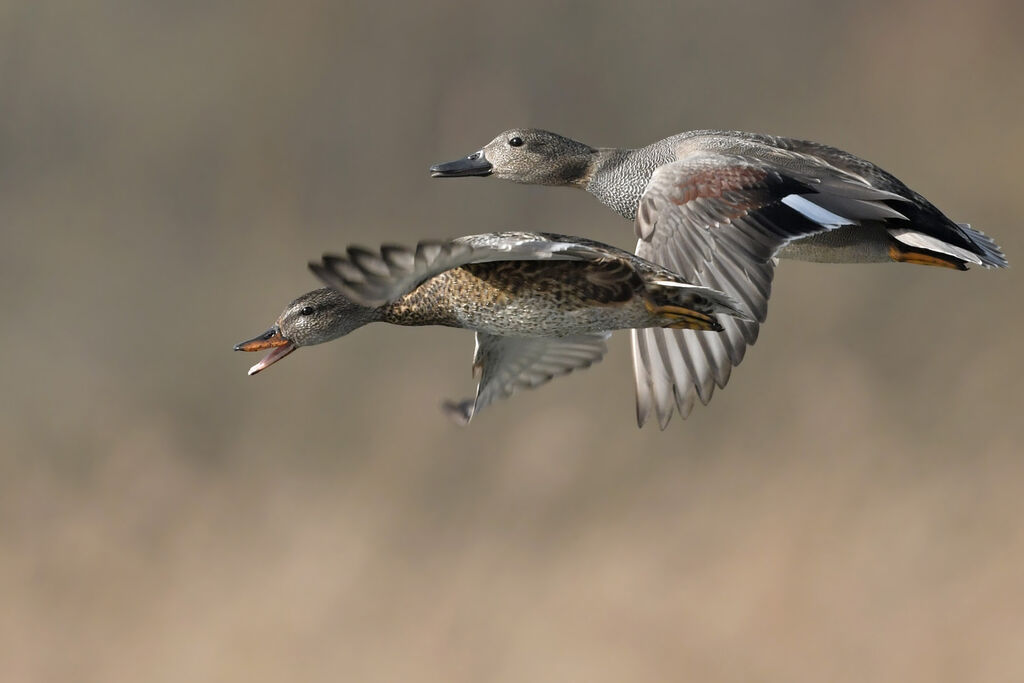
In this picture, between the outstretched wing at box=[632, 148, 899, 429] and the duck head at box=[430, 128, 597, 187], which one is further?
the duck head at box=[430, 128, 597, 187]

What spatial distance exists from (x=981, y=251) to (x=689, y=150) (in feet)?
1.92

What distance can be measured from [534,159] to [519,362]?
0.75 m

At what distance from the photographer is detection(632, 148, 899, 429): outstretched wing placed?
2615 mm

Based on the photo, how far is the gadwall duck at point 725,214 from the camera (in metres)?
2.63

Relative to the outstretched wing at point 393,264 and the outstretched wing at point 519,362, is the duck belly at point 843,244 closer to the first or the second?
the outstretched wing at point 519,362

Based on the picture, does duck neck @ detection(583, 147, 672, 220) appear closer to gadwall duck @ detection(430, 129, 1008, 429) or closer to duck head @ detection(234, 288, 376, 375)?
gadwall duck @ detection(430, 129, 1008, 429)

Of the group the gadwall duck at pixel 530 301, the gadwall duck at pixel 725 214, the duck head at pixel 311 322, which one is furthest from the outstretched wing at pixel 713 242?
the duck head at pixel 311 322

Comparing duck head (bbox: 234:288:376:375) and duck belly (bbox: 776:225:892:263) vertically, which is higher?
duck belly (bbox: 776:225:892:263)

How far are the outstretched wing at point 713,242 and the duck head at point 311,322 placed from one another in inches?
26.3

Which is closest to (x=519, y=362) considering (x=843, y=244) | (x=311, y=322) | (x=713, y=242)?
(x=713, y=242)

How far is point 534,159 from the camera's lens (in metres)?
3.21

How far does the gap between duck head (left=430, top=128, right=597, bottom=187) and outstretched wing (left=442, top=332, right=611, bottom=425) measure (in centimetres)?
69

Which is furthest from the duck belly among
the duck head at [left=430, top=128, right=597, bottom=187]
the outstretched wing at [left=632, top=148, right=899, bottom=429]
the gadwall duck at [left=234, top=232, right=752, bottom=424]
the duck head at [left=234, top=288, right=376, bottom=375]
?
the duck head at [left=234, top=288, right=376, bottom=375]

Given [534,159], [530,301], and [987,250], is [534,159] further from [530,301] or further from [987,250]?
[530,301]
